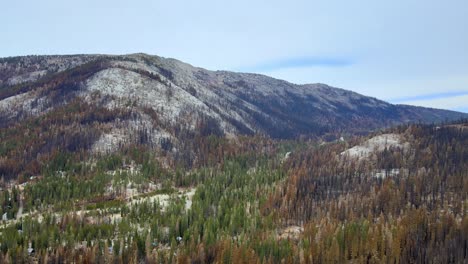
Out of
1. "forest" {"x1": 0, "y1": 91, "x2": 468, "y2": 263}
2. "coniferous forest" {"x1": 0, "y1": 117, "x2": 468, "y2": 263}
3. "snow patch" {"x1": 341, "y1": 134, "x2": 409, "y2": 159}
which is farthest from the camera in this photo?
"snow patch" {"x1": 341, "y1": 134, "x2": 409, "y2": 159}

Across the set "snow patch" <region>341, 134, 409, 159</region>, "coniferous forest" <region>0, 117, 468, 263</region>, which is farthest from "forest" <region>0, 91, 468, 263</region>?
"snow patch" <region>341, 134, 409, 159</region>

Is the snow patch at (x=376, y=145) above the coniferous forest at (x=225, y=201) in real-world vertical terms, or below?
above

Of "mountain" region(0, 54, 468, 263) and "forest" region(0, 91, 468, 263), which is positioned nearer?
"forest" region(0, 91, 468, 263)

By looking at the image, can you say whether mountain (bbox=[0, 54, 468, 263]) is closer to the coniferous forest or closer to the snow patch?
the coniferous forest

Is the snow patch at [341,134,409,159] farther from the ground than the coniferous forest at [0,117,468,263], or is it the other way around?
the snow patch at [341,134,409,159]

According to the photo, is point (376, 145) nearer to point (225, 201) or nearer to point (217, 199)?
point (217, 199)

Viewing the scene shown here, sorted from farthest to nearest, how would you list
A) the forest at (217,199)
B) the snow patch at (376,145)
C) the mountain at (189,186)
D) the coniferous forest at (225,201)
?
the snow patch at (376,145)
the mountain at (189,186)
the forest at (217,199)
the coniferous forest at (225,201)

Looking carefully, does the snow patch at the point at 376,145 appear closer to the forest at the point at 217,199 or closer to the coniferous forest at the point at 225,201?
the coniferous forest at the point at 225,201

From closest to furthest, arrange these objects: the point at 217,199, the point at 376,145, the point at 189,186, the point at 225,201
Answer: the point at 225,201 < the point at 217,199 < the point at 189,186 < the point at 376,145

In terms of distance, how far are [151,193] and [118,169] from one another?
69.8 feet

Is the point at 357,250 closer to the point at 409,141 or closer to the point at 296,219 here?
the point at 296,219

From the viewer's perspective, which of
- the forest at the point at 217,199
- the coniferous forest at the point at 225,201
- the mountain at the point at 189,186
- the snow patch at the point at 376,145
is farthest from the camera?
the snow patch at the point at 376,145

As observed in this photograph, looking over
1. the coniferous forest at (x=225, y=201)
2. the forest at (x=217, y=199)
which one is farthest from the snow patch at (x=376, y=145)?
the forest at (x=217, y=199)

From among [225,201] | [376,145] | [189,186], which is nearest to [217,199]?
[225,201]
